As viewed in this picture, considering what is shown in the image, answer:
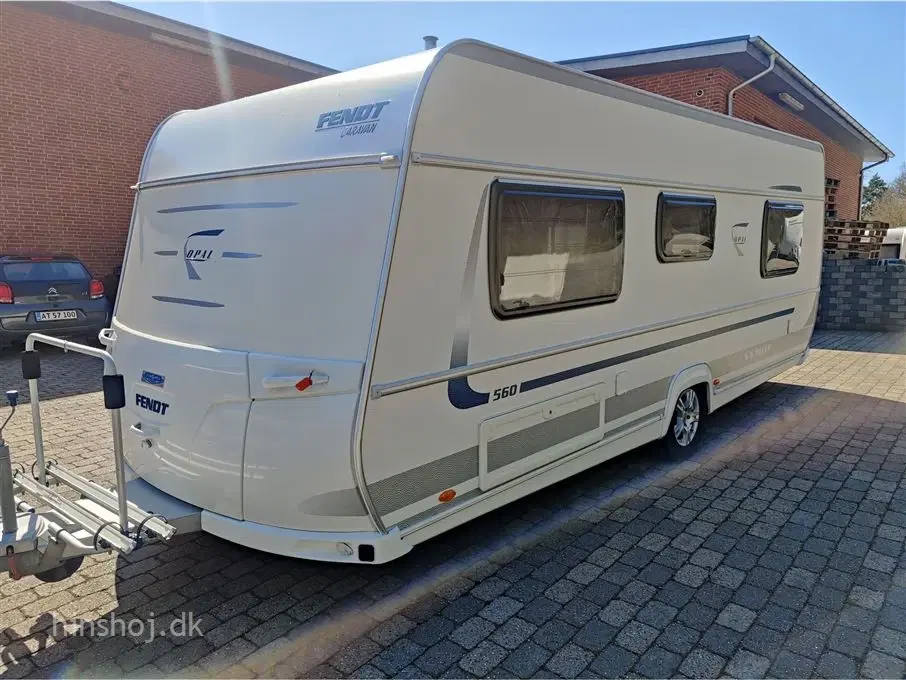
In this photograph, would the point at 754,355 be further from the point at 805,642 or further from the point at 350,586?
the point at 350,586

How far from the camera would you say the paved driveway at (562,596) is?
2.99 meters

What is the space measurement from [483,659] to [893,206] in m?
41.3

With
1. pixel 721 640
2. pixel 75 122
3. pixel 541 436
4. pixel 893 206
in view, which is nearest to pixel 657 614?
pixel 721 640

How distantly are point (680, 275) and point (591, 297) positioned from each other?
122 centimetres

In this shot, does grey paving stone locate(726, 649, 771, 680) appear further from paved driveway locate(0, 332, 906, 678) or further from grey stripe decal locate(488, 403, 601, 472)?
grey stripe decal locate(488, 403, 601, 472)

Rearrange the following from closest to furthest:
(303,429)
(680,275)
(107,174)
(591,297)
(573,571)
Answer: (303,429), (573,571), (591,297), (680,275), (107,174)

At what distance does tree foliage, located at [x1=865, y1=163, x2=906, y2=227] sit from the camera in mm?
33344

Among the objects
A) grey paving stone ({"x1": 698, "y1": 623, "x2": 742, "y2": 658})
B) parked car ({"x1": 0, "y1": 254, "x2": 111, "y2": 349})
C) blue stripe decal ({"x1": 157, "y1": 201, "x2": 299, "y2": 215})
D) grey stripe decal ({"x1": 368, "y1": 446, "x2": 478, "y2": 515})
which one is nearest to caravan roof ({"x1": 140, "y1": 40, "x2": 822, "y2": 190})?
blue stripe decal ({"x1": 157, "y1": 201, "x2": 299, "y2": 215})

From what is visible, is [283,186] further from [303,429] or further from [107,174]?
[107,174]

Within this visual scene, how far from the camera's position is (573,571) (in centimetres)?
374

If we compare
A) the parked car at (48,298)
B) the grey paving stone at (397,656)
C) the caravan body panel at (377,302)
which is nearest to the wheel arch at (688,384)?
the caravan body panel at (377,302)

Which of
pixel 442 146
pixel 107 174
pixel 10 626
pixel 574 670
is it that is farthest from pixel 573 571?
pixel 107 174

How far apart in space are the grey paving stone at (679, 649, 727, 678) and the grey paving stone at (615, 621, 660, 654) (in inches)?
7.2

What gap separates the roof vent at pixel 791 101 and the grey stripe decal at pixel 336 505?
1370 cm
